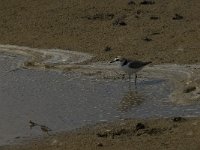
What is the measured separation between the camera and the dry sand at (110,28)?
19922mm

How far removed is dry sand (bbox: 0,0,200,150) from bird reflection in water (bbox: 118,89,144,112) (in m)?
1.37

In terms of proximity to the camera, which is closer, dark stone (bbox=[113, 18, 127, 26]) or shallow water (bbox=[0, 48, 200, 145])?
shallow water (bbox=[0, 48, 200, 145])

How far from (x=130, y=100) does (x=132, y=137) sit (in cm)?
322

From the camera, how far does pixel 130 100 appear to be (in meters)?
15.6

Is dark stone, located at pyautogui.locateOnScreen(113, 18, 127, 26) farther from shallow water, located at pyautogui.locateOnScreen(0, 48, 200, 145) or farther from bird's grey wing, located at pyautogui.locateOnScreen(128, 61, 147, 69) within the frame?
bird's grey wing, located at pyautogui.locateOnScreen(128, 61, 147, 69)

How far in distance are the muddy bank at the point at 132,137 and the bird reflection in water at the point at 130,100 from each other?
1.28m

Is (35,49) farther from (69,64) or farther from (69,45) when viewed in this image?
(69,64)

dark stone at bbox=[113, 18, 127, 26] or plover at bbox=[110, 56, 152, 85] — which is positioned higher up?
plover at bbox=[110, 56, 152, 85]

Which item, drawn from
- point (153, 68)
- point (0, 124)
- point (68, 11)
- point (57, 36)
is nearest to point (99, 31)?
point (57, 36)

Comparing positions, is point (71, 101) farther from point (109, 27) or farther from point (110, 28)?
point (109, 27)

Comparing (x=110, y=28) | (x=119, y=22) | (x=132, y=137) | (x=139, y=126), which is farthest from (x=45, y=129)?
(x=119, y=22)

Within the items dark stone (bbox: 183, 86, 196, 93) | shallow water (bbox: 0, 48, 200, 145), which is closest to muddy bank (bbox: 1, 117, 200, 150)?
shallow water (bbox: 0, 48, 200, 145)

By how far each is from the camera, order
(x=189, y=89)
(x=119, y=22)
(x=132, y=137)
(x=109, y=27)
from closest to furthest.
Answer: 1. (x=132, y=137)
2. (x=189, y=89)
3. (x=109, y=27)
4. (x=119, y=22)

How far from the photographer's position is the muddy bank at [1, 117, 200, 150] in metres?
11.8
